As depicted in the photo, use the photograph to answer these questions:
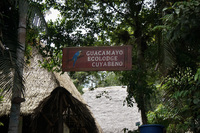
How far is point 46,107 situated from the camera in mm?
6340

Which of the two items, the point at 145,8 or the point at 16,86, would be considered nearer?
the point at 16,86

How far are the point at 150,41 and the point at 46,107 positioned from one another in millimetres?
3673

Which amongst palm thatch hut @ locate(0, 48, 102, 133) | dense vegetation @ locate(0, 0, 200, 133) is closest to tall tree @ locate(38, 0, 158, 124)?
dense vegetation @ locate(0, 0, 200, 133)

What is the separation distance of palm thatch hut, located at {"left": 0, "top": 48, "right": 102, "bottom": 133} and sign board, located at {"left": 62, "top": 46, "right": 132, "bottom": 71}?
5.53 ft

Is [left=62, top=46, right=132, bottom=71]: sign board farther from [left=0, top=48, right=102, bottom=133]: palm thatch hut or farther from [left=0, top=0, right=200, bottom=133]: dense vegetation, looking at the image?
→ [left=0, top=48, right=102, bottom=133]: palm thatch hut

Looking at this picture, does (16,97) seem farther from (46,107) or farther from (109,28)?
(109,28)

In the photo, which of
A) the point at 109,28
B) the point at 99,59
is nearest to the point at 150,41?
the point at 109,28

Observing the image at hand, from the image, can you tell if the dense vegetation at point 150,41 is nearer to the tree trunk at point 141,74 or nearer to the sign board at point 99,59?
the tree trunk at point 141,74

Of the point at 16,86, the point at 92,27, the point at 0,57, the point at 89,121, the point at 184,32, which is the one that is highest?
the point at 92,27

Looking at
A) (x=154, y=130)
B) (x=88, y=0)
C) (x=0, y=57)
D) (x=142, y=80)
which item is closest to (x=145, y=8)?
(x=88, y=0)

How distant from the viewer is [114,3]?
7.30m

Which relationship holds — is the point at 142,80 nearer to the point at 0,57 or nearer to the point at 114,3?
the point at 114,3

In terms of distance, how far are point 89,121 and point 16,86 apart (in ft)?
10.6

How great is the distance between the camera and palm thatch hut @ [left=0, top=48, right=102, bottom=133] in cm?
602
